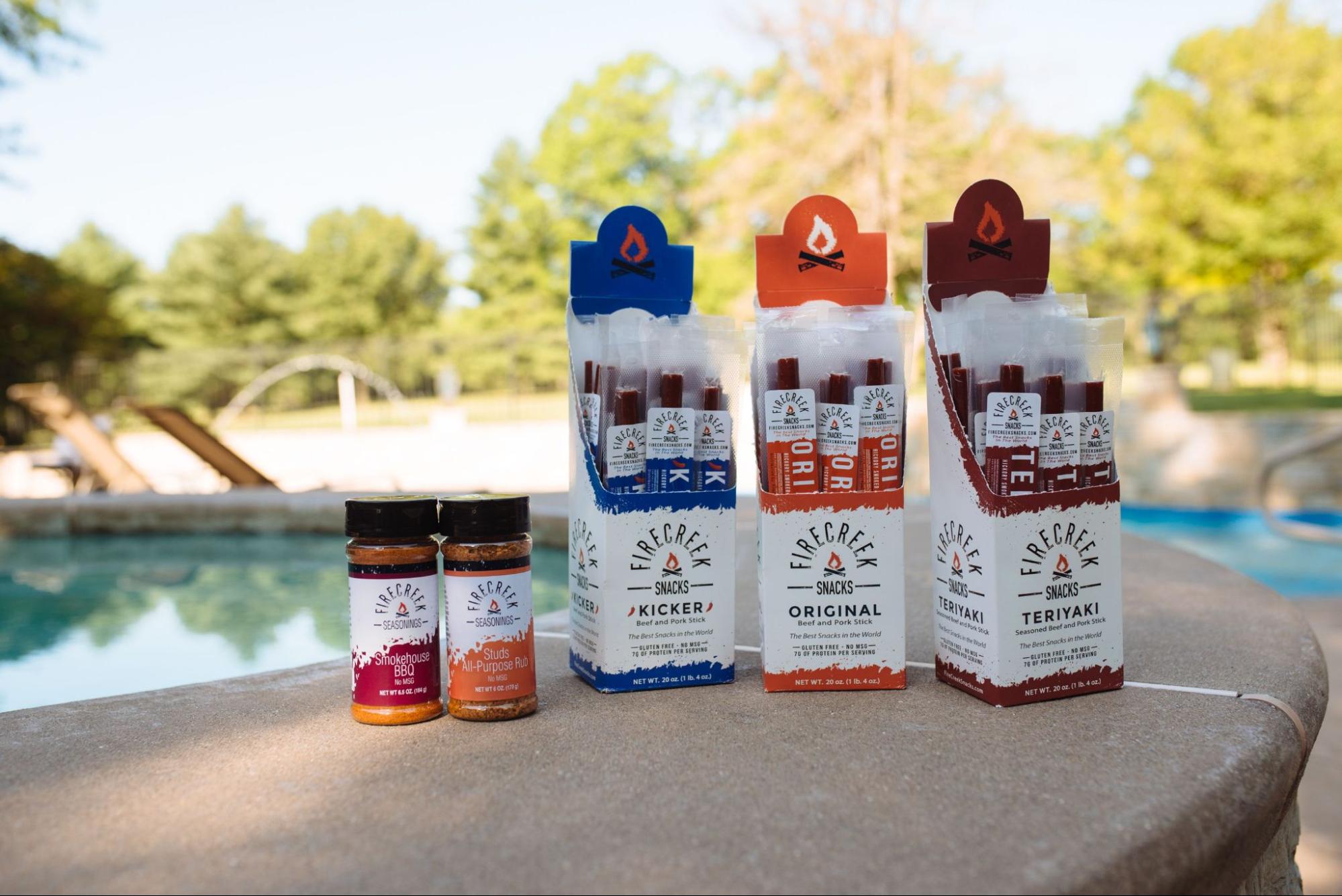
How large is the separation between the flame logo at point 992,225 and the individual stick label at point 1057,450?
29 cm

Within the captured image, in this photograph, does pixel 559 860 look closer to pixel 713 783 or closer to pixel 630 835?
pixel 630 835

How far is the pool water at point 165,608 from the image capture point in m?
2.45

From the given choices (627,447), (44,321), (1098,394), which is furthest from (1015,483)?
(44,321)

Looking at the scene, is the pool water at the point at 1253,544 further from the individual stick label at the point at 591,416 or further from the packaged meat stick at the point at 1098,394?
the individual stick label at the point at 591,416

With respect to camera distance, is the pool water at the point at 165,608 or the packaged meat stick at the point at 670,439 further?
the pool water at the point at 165,608

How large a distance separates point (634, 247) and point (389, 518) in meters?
0.59

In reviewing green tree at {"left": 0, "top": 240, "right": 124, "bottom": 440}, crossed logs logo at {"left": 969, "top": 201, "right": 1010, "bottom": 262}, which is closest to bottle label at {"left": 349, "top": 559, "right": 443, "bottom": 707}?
crossed logs logo at {"left": 969, "top": 201, "right": 1010, "bottom": 262}

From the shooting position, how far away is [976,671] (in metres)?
1.37

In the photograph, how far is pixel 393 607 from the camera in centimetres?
127

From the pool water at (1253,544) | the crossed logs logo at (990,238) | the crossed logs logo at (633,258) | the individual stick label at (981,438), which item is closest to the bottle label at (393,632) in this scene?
the crossed logs logo at (633,258)

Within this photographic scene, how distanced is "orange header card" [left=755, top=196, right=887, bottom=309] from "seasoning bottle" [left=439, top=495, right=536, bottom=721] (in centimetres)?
51

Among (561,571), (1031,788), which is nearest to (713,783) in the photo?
Answer: (1031,788)

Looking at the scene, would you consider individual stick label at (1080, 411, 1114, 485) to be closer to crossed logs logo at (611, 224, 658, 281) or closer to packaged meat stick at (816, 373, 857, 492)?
packaged meat stick at (816, 373, 857, 492)

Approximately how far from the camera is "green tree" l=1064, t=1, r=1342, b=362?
19031 mm
